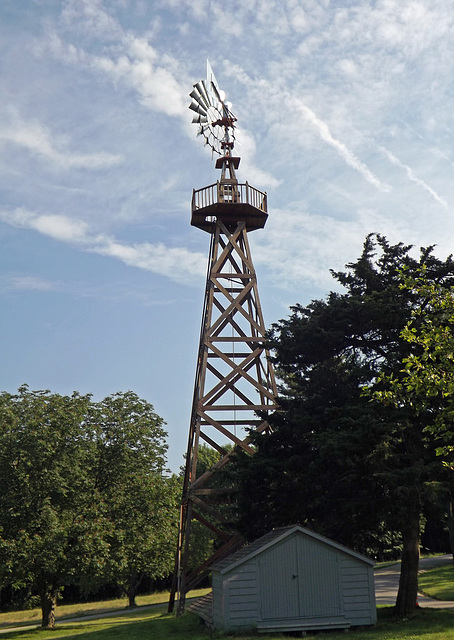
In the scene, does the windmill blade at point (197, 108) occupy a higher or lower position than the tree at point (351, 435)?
higher

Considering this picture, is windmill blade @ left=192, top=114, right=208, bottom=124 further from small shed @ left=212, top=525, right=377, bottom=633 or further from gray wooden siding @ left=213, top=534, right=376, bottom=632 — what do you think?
gray wooden siding @ left=213, top=534, right=376, bottom=632

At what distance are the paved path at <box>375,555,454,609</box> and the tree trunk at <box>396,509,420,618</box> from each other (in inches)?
115

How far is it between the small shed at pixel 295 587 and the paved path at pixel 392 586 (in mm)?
5400

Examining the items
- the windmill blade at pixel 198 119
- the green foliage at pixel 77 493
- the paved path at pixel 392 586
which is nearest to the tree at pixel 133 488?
the green foliage at pixel 77 493

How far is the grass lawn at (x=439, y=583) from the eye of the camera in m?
27.4

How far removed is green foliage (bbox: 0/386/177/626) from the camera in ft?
85.9

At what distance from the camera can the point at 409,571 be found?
20016 millimetres

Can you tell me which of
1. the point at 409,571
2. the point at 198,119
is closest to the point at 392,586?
the point at 409,571

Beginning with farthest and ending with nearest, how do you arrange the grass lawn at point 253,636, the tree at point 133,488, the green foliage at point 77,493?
1. the tree at point 133,488
2. the green foliage at point 77,493
3. the grass lawn at point 253,636

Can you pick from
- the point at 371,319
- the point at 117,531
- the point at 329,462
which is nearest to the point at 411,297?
the point at 371,319

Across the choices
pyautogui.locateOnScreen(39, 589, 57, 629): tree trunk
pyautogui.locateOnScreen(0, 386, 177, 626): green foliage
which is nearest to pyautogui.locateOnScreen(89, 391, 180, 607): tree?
pyautogui.locateOnScreen(0, 386, 177, 626): green foliage

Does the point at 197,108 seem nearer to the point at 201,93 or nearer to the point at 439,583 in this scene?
the point at 201,93

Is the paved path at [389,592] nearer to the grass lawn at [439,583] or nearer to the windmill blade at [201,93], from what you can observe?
the grass lawn at [439,583]

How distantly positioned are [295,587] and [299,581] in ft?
0.65
